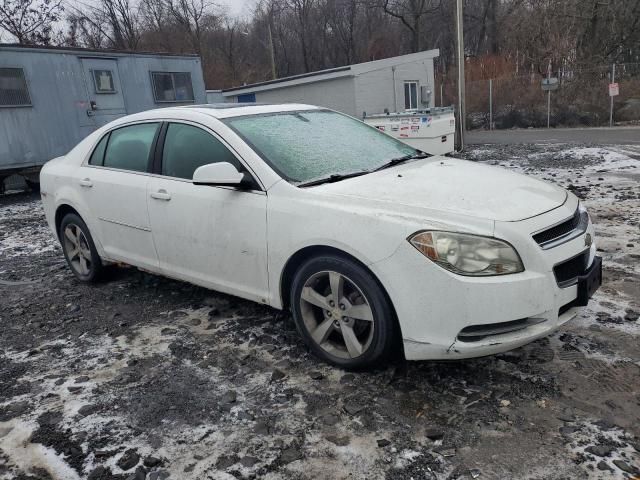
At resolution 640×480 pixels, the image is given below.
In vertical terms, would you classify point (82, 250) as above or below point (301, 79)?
below

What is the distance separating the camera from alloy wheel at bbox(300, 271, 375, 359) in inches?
116

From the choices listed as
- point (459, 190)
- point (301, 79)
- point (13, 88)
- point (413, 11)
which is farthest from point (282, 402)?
point (413, 11)

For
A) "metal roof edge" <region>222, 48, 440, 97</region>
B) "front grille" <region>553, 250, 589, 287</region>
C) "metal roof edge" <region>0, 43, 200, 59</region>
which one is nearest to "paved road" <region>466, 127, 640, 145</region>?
Result: "metal roof edge" <region>222, 48, 440, 97</region>

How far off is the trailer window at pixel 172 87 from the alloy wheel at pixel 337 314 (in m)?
11.8

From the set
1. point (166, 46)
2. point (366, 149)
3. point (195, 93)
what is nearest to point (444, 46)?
point (166, 46)

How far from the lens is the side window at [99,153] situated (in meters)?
4.62

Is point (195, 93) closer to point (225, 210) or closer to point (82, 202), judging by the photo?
point (82, 202)

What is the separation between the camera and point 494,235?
258cm

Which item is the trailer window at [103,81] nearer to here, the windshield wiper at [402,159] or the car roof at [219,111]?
the car roof at [219,111]

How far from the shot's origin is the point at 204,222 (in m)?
3.61

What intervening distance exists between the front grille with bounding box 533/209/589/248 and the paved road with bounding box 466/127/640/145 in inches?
493

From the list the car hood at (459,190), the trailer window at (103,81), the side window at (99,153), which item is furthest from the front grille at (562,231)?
the trailer window at (103,81)

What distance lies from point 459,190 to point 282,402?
158cm

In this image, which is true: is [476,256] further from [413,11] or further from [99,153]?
[413,11]
